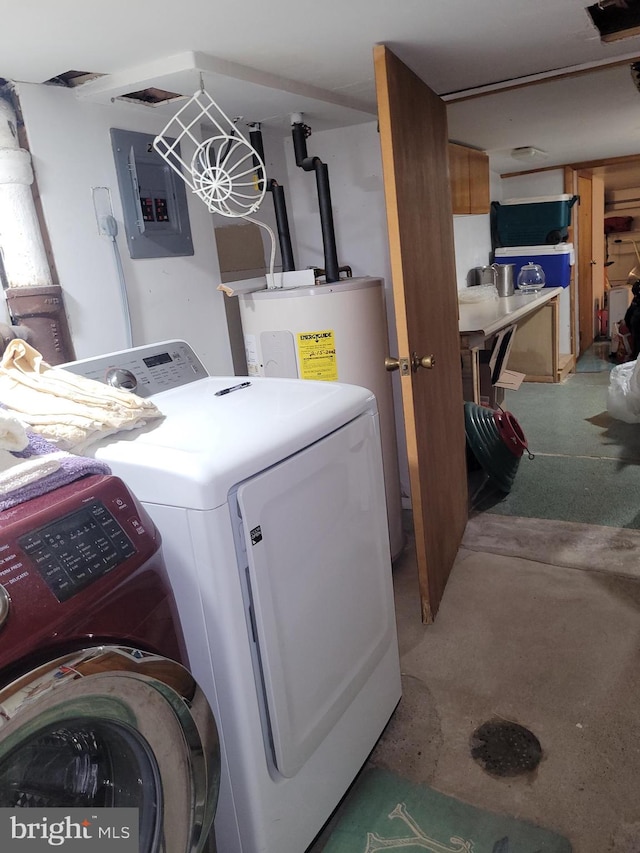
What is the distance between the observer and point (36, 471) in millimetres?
1017

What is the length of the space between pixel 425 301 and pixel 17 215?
4.33ft

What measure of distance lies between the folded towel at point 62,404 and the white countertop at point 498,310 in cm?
234

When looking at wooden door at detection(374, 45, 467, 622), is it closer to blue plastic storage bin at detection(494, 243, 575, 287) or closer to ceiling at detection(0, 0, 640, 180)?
ceiling at detection(0, 0, 640, 180)

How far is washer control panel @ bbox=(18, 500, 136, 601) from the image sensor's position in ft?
2.87

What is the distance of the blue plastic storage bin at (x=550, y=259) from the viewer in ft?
18.4

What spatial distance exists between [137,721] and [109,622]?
0.16 m

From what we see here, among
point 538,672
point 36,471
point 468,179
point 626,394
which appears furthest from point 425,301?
point 468,179

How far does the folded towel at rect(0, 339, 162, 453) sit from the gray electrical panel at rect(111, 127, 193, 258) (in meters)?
0.75

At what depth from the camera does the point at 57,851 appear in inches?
34.4

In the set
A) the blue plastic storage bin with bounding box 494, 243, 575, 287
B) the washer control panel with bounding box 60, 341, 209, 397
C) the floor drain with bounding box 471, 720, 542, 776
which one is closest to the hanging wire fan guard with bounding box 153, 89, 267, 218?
the washer control panel with bounding box 60, 341, 209, 397

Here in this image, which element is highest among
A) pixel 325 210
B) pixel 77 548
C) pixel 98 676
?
pixel 325 210

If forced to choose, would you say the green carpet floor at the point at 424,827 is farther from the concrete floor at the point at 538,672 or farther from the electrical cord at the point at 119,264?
the electrical cord at the point at 119,264

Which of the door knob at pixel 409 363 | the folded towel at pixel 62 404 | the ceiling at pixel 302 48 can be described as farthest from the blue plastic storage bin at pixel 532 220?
the folded towel at pixel 62 404

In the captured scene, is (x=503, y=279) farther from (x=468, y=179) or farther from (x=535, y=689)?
(x=535, y=689)
